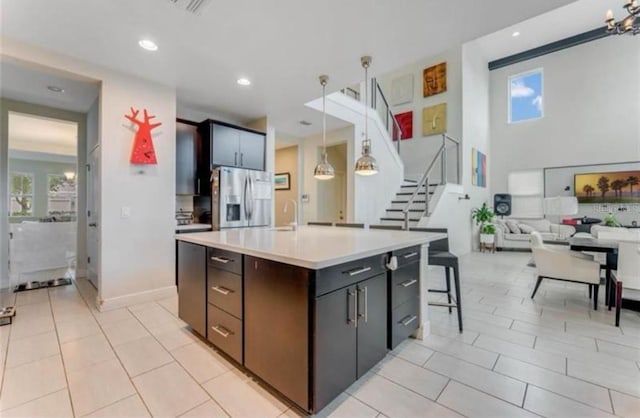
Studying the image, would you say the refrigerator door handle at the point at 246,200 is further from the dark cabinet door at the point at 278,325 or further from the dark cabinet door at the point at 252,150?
the dark cabinet door at the point at 278,325

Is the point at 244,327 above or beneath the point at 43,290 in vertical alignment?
above

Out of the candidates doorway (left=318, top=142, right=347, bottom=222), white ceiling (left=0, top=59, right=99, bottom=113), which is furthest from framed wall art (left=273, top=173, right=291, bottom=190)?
white ceiling (left=0, top=59, right=99, bottom=113)

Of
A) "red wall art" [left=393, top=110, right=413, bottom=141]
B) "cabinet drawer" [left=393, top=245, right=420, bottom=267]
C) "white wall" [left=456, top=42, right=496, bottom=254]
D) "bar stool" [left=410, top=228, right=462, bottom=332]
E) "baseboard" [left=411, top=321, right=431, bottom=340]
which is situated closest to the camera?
"cabinet drawer" [left=393, top=245, right=420, bottom=267]

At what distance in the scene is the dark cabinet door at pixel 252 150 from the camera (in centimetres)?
453

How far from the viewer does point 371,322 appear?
1.83 m

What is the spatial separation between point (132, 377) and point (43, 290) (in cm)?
313

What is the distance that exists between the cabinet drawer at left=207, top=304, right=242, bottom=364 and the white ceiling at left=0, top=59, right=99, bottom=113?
3.06m

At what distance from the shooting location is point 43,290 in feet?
12.4

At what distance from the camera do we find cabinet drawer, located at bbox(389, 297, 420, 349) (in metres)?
2.07

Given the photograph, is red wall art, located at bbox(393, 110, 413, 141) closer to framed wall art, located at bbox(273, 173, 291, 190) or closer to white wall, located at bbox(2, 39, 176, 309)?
framed wall art, located at bbox(273, 173, 291, 190)

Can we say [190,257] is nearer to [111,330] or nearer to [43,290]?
[111,330]

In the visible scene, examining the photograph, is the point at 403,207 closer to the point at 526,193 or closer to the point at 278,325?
the point at 526,193

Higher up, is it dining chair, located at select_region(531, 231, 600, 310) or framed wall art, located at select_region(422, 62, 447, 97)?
framed wall art, located at select_region(422, 62, 447, 97)

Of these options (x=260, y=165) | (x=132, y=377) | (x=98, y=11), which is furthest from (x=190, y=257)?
(x=260, y=165)
